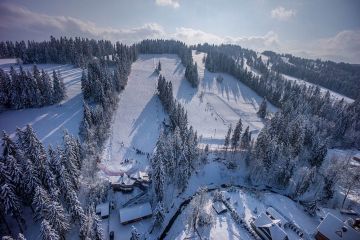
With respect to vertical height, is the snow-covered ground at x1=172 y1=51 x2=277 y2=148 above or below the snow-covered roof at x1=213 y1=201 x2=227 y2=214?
above

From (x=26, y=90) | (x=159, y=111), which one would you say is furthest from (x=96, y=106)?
(x=159, y=111)

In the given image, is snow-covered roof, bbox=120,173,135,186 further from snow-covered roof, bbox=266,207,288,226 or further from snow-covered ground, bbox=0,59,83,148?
snow-covered roof, bbox=266,207,288,226

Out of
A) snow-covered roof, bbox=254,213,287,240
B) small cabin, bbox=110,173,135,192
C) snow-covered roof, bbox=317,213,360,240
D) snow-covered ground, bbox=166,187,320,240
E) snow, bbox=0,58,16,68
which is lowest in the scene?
snow-covered ground, bbox=166,187,320,240

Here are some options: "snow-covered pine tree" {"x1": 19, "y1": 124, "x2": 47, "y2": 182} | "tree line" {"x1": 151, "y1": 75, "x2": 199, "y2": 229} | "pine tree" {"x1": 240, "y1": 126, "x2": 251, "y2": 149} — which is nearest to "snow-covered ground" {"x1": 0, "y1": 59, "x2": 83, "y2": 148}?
"snow-covered pine tree" {"x1": 19, "y1": 124, "x2": 47, "y2": 182}

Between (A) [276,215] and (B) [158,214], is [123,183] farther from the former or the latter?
(A) [276,215]

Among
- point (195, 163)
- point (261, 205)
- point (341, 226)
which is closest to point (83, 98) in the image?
point (195, 163)

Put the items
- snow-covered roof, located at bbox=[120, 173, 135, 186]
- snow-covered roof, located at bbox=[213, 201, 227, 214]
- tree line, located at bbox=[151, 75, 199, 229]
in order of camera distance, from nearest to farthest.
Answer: tree line, located at bbox=[151, 75, 199, 229] < snow-covered roof, located at bbox=[213, 201, 227, 214] < snow-covered roof, located at bbox=[120, 173, 135, 186]
